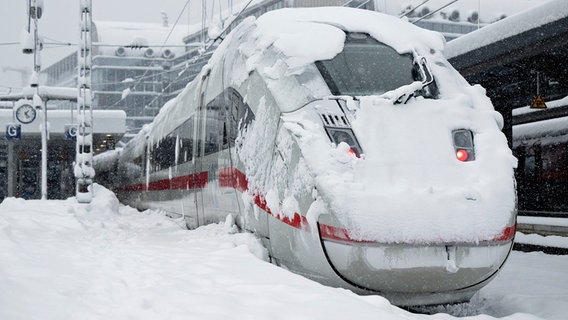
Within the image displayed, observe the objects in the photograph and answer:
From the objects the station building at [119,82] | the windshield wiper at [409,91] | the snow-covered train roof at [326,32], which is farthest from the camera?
the station building at [119,82]

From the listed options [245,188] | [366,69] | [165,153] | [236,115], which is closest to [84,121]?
[165,153]

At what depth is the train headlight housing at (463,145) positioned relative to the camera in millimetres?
4715

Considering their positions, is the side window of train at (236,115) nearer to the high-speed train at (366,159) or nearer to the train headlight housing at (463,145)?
the high-speed train at (366,159)

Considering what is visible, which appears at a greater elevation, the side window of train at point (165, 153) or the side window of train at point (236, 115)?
the side window of train at point (236, 115)

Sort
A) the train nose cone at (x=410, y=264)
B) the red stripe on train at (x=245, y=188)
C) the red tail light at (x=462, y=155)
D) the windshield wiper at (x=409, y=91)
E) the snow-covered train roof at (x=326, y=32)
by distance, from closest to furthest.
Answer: the train nose cone at (x=410, y=264) → the red stripe on train at (x=245, y=188) → the red tail light at (x=462, y=155) → the windshield wiper at (x=409, y=91) → the snow-covered train roof at (x=326, y=32)

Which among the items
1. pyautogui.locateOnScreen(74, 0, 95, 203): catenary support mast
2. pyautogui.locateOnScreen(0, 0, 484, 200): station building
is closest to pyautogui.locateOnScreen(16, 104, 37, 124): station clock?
pyautogui.locateOnScreen(0, 0, 484, 200): station building

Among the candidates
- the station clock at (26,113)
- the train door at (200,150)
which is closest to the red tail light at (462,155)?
the train door at (200,150)

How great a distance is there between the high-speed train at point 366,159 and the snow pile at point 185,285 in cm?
40

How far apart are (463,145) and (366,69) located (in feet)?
3.87

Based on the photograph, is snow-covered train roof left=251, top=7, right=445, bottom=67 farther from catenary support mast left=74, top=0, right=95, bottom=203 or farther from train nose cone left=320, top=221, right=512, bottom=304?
catenary support mast left=74, top=0, right=95, bottom=203

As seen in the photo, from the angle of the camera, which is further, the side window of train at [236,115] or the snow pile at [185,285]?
the side window of train at [236,115]

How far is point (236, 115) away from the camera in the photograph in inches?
261

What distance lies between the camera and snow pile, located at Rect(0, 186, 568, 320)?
3.26 metres

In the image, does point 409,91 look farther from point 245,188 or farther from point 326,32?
point 245,188
